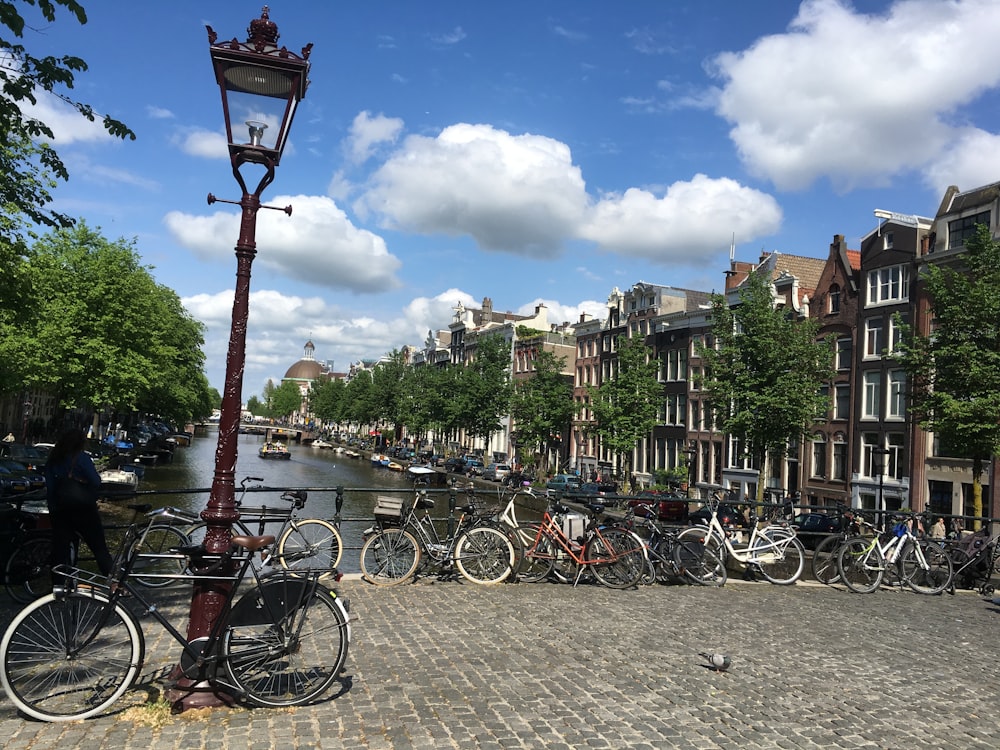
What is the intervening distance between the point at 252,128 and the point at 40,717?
13.7 feet

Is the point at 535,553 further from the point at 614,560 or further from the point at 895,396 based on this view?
the point at 895,396

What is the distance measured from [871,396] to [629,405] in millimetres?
13165

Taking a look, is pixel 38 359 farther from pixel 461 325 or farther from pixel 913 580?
pixel 461 325

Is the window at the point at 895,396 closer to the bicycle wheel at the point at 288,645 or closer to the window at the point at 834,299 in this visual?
the window at the point at 834,299

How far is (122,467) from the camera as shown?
128 feet

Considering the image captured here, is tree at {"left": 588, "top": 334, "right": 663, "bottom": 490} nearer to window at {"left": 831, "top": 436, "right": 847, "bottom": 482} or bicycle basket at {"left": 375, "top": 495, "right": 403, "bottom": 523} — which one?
window at {"left": 831, "top": 436, "right": 847, "bottom": 482}

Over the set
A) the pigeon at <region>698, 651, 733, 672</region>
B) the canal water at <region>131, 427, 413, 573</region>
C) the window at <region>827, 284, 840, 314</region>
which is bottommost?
the canal water at <region>131, 427, 413, 573</region>

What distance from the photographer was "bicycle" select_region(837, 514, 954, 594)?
12.2 metres

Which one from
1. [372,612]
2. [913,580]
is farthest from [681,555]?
[372,612]

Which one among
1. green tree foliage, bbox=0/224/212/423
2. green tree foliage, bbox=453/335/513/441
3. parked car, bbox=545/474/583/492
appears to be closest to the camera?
green tree foliage, bbox=0/224/212/423

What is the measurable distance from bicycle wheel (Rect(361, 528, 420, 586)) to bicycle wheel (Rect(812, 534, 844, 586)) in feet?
20.8

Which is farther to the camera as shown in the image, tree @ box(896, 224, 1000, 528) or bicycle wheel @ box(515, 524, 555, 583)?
tree @ box(896, 224, 1000, 528)

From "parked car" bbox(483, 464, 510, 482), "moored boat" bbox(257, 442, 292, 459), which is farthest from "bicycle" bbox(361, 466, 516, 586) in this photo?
"moored boat" bbox(257, 442, 292, 459)

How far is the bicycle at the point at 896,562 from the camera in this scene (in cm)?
1225
